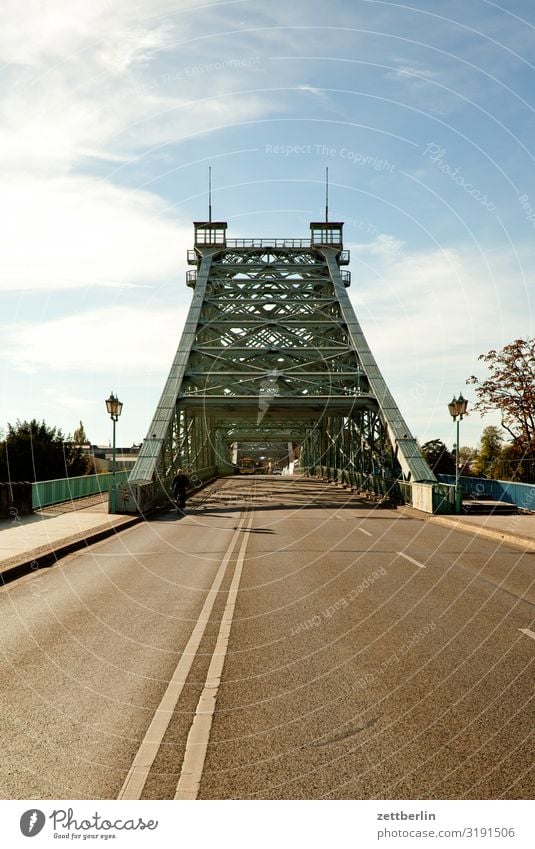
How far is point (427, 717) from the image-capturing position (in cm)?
523

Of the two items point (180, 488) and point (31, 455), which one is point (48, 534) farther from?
point (31, 455)

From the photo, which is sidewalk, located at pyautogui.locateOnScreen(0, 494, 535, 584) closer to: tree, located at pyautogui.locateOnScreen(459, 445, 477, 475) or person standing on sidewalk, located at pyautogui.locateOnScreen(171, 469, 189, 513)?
person standing on sidewalk, located at pyautogui.locateOnScreen(171, 469, 189, 513)

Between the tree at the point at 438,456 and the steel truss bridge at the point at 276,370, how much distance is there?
954 centimetres

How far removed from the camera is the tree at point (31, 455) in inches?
1750

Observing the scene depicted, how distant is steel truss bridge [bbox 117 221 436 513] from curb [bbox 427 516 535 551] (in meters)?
5.43

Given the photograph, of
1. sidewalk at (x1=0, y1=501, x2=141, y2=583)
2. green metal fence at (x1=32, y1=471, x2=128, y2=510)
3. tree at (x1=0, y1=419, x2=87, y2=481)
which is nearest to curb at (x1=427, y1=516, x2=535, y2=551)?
sidewalk at (x1=0, y1=501, x2=141, y2=583)

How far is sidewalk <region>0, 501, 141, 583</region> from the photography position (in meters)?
13.5

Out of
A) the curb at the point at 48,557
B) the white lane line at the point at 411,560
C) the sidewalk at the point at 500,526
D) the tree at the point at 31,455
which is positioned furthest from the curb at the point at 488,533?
the tree at the point at 31,455

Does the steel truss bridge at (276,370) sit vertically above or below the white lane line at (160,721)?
above

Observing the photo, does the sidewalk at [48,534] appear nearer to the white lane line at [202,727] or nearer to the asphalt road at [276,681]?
the asphalt road at [276,681]

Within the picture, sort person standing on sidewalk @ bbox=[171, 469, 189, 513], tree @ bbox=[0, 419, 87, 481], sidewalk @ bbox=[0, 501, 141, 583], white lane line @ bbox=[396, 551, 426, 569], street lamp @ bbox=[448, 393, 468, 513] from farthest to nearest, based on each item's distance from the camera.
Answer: tree @ bbox=[0, 419, 87, 481]
person standing on sidewalk @ bbox=[171, 469, 189, 513]
street lamp @ bbox=[448, 393, 468, 513]
white lane line @ bbox=[396, 551, 426, 569]
sidewalk @ bbox=[0, 501, 141, 583]

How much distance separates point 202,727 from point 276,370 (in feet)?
115

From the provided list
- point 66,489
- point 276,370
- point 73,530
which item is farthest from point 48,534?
point 276,370

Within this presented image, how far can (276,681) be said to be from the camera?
6.23 metres
